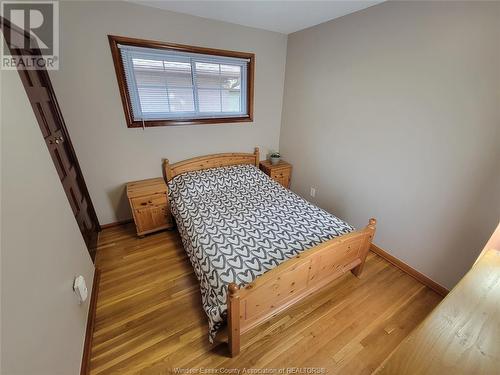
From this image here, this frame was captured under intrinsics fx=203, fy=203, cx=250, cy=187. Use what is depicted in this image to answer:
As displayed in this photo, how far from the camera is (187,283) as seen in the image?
71.7 inches

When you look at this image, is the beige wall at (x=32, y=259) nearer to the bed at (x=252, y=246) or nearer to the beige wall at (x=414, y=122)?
the bed at (x=252, y=246)

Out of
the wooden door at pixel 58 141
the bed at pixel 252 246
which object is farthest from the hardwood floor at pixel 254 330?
the wooden door at pixel 58 141

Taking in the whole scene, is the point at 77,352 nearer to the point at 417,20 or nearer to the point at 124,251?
the point at 124,251

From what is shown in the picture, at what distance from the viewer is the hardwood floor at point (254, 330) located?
4.25ft

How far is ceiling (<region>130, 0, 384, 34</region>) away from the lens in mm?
1815

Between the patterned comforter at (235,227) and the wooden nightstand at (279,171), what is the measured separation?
0.38 meters

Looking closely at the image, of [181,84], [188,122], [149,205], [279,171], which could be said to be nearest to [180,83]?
[181,84]

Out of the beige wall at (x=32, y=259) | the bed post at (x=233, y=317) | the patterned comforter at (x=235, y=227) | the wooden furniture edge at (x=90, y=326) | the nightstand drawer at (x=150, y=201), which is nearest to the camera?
the beige wall at (x=32, y=259)

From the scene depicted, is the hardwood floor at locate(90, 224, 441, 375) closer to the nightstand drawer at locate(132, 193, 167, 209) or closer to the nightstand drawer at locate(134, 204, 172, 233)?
the nightstand drawer at locate(134, 204, 172, 233)

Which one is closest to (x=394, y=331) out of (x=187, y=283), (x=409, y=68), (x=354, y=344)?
(x=354, y=344)

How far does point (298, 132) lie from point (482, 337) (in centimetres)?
247

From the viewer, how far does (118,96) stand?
2.07 meters

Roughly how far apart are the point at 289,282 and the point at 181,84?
2.31 m

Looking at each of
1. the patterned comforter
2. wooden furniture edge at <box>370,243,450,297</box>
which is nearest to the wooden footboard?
the patterned comforter
